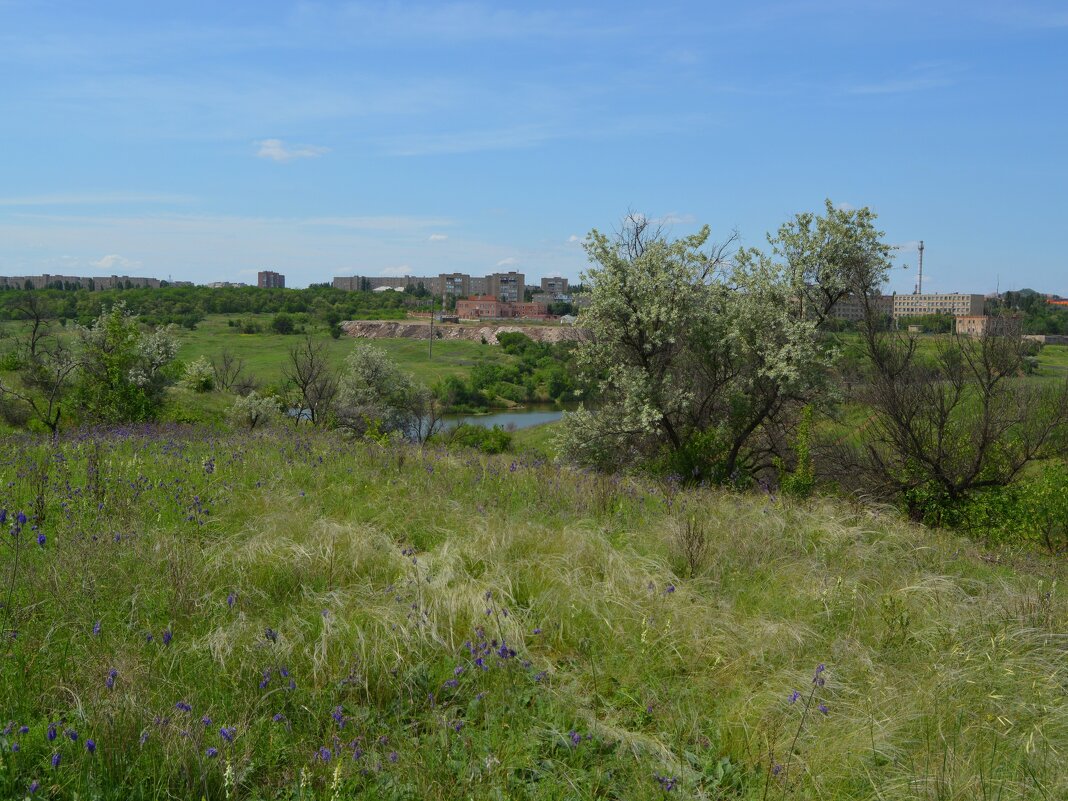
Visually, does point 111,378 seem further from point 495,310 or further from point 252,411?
point 495,310

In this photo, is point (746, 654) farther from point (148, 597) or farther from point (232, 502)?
point (232, 502)

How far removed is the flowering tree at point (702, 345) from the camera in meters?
16.7

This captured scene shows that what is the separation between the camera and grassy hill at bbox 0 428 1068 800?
9.59 feet

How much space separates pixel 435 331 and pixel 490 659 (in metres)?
114

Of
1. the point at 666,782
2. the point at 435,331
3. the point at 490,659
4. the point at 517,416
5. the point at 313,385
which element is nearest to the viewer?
the point at 666,782

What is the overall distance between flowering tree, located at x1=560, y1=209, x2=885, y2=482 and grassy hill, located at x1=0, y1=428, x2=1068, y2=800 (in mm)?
10441

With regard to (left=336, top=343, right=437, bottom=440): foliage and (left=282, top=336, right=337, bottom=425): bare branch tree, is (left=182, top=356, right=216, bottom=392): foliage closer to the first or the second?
(left=282, top=336, right=337, bottom=425): bare branch tree

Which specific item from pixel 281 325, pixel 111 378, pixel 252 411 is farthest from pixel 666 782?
pixel 281 325

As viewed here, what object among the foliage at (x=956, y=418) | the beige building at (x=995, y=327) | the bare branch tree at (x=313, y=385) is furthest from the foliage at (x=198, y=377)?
the beige building at (x=995, y=327)

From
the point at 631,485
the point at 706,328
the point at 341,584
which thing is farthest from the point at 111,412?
the point at 341,584

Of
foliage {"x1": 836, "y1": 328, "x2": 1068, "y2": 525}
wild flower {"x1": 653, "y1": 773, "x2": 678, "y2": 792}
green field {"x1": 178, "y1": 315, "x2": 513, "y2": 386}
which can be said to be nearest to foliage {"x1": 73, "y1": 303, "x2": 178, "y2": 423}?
foliage {"x1": 836, "y1": 328, "x2": 1068, "y2": 525}

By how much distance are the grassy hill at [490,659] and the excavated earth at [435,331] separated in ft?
334

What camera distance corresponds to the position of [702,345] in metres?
17.3

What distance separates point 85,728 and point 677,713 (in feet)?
8.06
